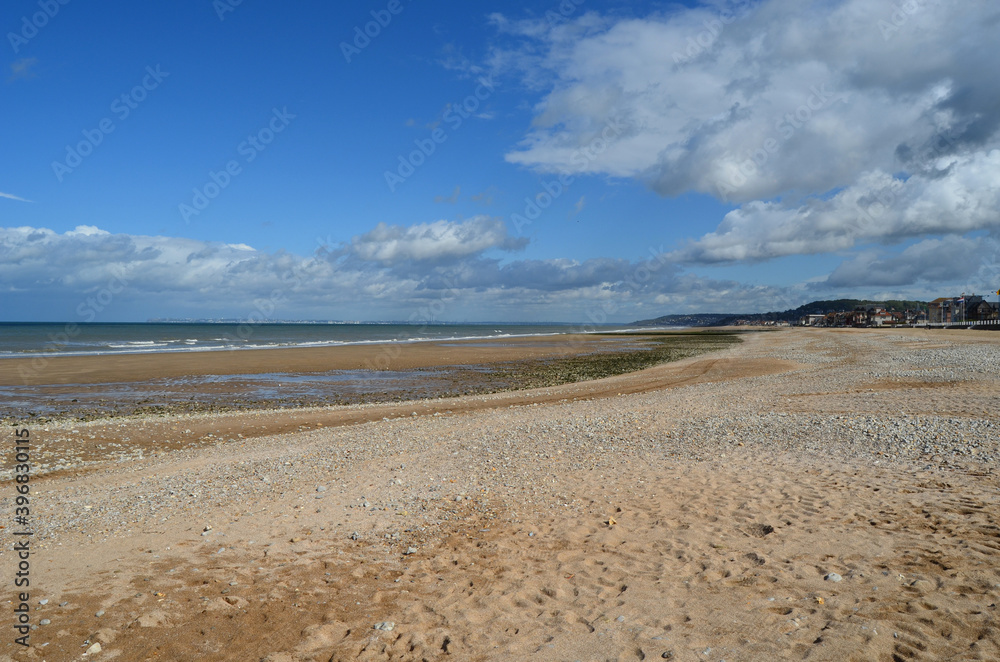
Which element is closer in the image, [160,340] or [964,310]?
[160,340]

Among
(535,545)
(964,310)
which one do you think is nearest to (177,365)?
(535,545)

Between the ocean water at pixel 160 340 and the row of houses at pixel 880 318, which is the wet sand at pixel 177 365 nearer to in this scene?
the ocean water at pixel 160 340

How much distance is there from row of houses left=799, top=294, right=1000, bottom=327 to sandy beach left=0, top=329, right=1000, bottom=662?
432 feet

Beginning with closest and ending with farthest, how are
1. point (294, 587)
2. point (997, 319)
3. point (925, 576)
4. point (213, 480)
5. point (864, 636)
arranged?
point (864, 636) → point (925, 576) → point (294, 587) → point (213, 480) → point (997, 319)

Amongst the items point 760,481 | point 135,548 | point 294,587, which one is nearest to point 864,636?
point 760,481

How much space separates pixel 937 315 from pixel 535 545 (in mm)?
172306

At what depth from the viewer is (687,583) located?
6086 millimetres

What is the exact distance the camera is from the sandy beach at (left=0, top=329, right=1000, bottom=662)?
17.2 ft

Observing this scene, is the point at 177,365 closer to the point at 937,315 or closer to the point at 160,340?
the point at 160,340

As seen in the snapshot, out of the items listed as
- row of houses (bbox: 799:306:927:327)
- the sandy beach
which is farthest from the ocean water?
row of houses (bbox: 799:306:927:327)

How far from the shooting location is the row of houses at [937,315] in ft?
372

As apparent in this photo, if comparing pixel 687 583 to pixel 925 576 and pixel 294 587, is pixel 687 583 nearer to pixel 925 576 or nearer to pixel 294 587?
pixel 925 576

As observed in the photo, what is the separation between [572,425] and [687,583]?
29.3 ft

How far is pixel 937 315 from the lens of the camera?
139m
